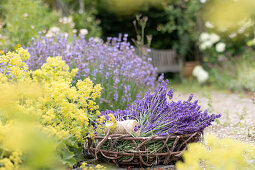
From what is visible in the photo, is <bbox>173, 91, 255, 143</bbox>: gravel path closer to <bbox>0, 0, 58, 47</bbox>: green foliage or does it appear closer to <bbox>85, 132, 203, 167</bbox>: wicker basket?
<bbox>85, 132, 203, 167</bbox>: wicker basket

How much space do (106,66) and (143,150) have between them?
150 centimetres

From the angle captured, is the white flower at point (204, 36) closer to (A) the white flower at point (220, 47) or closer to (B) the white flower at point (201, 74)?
(A) the white flower at point (220, 47)

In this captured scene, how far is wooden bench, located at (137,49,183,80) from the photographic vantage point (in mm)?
8711

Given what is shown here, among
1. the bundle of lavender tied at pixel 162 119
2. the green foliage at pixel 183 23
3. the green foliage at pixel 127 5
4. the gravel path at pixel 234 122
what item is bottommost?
the gravel path at pixel 234 122

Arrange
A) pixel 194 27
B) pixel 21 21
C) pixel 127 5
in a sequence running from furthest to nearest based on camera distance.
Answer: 1. pixel 127 5
2. pixel 194 27
3. pixel 21 21

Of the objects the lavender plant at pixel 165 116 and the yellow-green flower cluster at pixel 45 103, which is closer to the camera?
the yellow-green flower cluster at pixel 45 103

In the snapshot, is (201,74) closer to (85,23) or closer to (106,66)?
(85,23)

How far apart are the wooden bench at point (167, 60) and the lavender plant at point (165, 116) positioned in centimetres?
613

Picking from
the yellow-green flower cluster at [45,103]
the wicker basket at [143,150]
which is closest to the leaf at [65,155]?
the yellow-green flower cluster at [45,103]

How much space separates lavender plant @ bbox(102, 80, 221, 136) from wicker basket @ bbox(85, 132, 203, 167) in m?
0.06

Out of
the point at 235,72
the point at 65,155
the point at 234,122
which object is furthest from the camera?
the point at 235,72

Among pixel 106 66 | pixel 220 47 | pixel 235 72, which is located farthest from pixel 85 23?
pixel 106 66

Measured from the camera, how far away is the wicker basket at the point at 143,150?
215 cm

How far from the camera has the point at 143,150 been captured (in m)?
2.17
